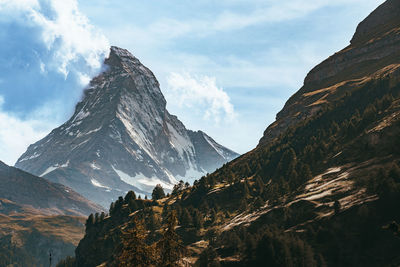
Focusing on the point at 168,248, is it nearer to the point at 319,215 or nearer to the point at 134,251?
the point at 134,251

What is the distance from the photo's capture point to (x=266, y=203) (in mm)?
165250

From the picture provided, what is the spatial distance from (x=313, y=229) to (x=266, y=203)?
48861 millimetres

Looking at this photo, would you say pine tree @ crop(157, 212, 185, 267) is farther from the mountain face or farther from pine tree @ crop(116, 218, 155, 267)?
pine tree @ crop(116, 218, 155, 267)

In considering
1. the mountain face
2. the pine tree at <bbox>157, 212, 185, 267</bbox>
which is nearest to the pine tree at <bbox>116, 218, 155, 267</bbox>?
the mountain face

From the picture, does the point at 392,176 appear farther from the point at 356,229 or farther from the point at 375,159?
the point at 375,159

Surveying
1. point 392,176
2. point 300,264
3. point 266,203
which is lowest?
point 300,264

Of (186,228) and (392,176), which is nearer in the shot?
(392,176)

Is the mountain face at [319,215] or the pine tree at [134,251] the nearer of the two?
the pine tree at [134,251]

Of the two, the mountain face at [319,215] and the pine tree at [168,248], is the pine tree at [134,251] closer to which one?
the mountain face at [319,215]

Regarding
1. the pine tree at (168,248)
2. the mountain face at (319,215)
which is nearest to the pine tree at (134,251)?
the mountain face at (319,215)

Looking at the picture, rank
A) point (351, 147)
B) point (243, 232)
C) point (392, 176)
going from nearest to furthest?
1. point (392, 176)
2. point (243, 232)
3. point (351, 147)

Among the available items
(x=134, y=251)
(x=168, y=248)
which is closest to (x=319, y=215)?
(x=168, y=248)

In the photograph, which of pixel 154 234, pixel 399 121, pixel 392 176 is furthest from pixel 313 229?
pixel 154 234

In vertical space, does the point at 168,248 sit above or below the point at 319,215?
below
